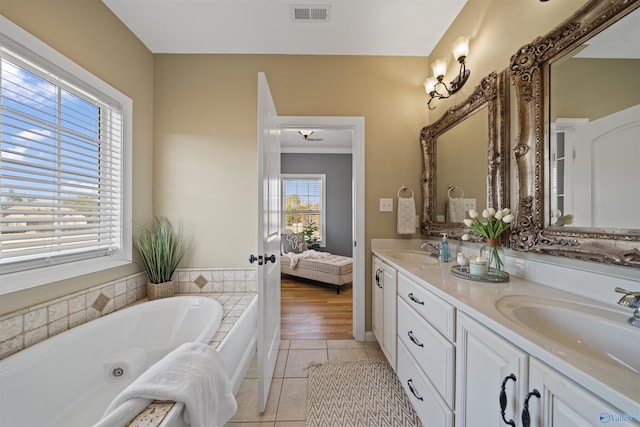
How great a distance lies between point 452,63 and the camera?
5.91 ft

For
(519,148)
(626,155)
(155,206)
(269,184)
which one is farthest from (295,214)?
(626,155)

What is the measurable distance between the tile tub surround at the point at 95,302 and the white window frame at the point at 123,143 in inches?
5.2

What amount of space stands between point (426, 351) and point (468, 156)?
1289mm

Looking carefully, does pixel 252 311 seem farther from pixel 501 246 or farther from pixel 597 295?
pixel 597 295

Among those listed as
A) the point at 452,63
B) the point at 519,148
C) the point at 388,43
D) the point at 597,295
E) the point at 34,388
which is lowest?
the point at 34,388

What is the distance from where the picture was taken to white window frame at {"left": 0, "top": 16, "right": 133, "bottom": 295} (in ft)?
3.62

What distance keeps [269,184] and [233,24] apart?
137cm

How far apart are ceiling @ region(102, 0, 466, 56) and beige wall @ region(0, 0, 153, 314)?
0.17 m

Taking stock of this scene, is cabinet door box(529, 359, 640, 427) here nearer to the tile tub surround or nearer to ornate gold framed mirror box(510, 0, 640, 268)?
ornate gold framed mirror box(510, 0, 640, 268)

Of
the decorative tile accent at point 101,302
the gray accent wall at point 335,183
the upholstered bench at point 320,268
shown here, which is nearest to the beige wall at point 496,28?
the upholstered bench at point 320,268

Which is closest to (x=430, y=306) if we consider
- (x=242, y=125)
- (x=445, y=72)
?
(x=445, y=72)

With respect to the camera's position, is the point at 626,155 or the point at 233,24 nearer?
the point at 626,155

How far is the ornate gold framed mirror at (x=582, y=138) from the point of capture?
0.78m

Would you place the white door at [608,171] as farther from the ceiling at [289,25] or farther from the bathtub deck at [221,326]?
the bathtub deck at [221,326]
